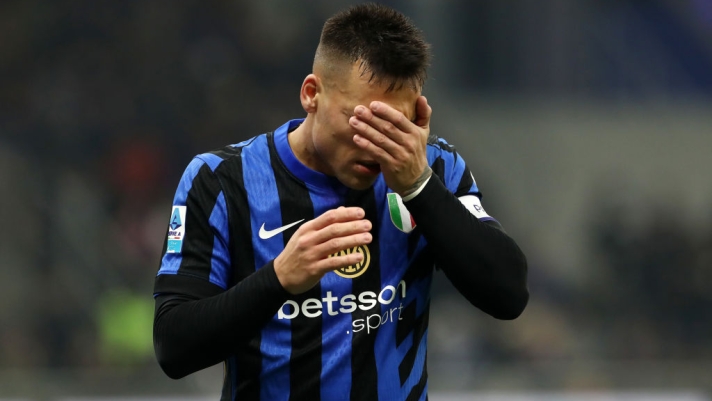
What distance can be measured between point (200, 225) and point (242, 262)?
0.46 feet

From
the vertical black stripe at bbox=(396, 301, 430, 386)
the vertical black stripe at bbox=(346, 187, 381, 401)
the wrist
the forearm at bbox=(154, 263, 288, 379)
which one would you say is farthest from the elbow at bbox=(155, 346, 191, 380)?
the wrist

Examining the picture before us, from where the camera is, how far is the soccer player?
2.28 metres

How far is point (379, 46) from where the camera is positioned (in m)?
2.41

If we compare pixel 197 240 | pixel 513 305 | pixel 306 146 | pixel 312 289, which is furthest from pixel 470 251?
pixel 197 240

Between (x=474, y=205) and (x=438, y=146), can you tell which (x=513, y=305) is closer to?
(x=474, y=205)

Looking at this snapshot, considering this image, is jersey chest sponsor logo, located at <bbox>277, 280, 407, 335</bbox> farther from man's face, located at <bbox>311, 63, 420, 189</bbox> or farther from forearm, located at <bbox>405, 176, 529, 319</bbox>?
man's face, located at <bbox>311, 63, 420, 189</bbox>

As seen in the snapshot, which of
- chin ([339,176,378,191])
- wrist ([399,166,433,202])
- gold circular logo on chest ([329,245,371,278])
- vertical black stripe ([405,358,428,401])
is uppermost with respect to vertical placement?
chin ([339,176,378,191])

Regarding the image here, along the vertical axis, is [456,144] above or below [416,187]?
above

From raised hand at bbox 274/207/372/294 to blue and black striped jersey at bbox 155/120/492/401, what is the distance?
31 cm

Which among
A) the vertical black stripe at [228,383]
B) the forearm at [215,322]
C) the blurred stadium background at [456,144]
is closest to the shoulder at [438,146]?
the forearm at [215,322]

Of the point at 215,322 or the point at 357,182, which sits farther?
the point at 357,182

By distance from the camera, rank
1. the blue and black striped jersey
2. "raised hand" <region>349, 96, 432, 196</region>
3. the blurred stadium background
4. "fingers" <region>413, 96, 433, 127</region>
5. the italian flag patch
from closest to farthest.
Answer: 1. "raised hand" <region>349, 96, 432, 196</region>
2. "fingers" <region>413, 96, 433, 127</region>
3. the blue and black striped jersey
4. the italian flag patch
5. the blurred stadium background

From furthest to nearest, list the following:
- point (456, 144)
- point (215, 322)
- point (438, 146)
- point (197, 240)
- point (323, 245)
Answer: point (456, 144) → point (438, 146) → point (197, 240) → point (215, 322) → point (323, 245)

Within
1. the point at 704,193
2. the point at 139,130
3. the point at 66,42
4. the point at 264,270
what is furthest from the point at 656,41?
the point at 264,270
